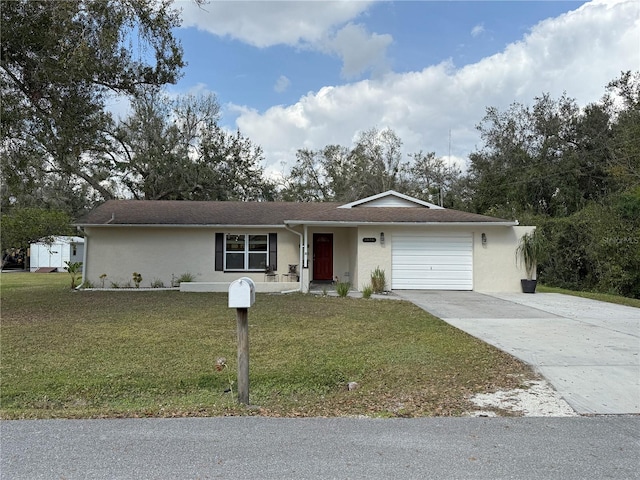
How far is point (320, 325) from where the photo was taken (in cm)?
870

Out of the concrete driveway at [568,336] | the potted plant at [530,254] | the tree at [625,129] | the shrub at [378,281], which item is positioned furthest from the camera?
the tree at [625,129]

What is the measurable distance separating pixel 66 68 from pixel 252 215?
8957mm

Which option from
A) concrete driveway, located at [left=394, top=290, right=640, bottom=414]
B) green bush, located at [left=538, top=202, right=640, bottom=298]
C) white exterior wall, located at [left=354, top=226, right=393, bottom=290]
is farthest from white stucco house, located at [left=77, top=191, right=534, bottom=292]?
green bush, located at [left=538, top=202, right=640, bottom=298]

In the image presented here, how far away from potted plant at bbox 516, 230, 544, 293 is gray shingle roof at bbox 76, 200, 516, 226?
104 cm

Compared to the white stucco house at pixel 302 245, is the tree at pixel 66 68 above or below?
above

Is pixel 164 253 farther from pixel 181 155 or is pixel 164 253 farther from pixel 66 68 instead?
pixel 181 155

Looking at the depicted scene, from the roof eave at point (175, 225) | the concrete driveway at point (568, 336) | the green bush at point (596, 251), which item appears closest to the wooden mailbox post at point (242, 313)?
the concrete driveway at point (568, 336)

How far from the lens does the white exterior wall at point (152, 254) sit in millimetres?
16047

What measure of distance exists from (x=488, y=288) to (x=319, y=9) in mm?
9852

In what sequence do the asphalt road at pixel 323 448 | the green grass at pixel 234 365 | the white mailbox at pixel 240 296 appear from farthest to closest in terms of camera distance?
the green grass at pixel 234 365, the white mailbox at pixel 240 296, the asphalt road at pixel 323 448

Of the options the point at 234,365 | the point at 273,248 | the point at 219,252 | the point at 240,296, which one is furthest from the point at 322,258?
the point at 240,296

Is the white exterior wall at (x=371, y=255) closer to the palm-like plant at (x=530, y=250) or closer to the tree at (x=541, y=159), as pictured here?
the palm-like plant at (x=530, y=250)

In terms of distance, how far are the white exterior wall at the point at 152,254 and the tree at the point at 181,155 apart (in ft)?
39.8

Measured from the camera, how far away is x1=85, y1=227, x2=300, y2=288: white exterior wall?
16047 millimetres
